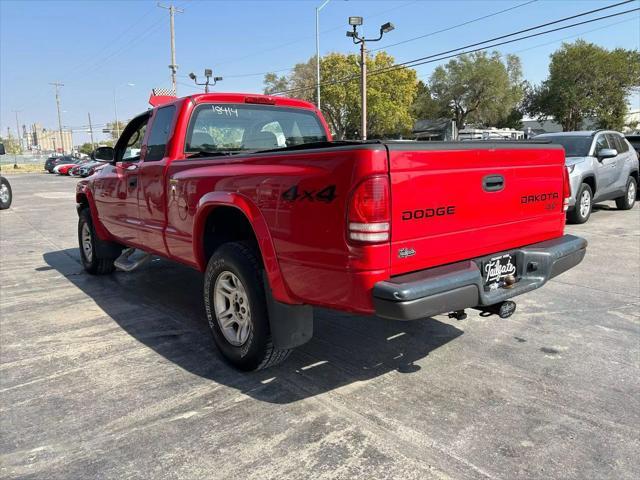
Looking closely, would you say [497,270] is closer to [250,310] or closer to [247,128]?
[250,310]

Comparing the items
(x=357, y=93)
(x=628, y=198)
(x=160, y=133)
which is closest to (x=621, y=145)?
(x=628, y=198)

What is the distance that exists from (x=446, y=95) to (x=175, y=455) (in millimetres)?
60973

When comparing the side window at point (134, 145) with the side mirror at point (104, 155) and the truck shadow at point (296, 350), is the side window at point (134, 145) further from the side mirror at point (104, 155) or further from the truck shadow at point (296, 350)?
the truck shadow at point (296, 350)

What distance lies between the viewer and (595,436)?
8.87 ft

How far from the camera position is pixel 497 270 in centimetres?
312

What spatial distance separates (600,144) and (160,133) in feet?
29.5

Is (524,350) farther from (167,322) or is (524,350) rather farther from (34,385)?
(34,385)

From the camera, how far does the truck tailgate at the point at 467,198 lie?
8.61ft

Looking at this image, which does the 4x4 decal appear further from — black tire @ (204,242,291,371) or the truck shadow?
the truck shadow

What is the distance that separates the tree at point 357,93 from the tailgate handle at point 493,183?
4220 centimetres

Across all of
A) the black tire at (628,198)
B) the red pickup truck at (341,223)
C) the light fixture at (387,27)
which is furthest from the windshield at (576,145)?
the light fixture at (387,27)

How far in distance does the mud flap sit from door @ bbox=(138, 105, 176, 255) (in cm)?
169

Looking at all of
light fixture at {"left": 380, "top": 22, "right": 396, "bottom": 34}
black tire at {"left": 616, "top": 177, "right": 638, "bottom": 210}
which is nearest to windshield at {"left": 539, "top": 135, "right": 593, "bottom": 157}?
black tire at {"left": 616, "top": 177, "right": 638, "bottom": 210}

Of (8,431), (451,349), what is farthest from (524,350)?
(8,431)
